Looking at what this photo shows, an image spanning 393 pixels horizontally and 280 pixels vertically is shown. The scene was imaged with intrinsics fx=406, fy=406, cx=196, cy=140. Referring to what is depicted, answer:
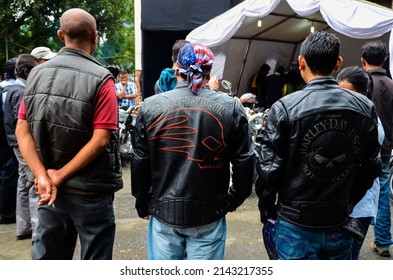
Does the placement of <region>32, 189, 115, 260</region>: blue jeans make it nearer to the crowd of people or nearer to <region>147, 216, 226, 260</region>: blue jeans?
the crowd of people

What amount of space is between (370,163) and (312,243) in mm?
580

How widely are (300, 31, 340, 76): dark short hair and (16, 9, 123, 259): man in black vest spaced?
3.76 ft

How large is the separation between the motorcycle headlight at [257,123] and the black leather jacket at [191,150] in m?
3.96

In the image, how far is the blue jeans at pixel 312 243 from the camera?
2213mm

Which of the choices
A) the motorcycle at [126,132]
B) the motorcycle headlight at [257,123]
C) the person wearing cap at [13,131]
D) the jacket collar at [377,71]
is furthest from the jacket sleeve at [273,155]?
the motorcycle at [126,132]

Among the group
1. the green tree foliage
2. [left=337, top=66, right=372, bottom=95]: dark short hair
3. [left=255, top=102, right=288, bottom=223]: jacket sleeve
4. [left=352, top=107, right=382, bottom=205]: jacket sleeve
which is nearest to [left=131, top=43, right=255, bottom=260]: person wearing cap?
[left=255, top=102, right=288, bottom=223]: jacket sleeve

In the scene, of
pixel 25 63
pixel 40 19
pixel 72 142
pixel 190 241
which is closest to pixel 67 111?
pixel 72 142

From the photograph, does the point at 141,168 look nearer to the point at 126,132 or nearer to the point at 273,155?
the point at 273,155

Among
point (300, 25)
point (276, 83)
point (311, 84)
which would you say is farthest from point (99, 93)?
point (300, 25)

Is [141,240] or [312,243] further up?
[312,243]

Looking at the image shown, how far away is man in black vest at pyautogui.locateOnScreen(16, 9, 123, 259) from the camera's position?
2334 millimetres

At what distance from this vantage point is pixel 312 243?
222 cm
